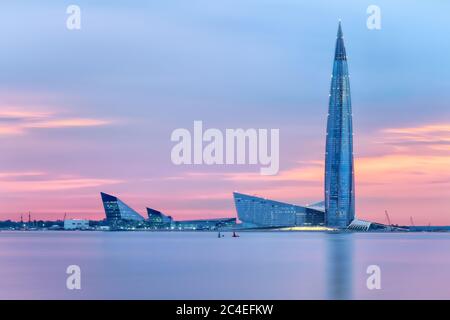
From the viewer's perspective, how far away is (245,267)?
76438 millimetres

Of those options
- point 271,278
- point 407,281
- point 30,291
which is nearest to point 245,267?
point 271,278

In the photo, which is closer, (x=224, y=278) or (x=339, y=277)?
(x=224, y=278)

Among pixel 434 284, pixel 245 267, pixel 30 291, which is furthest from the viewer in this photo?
pixel 245 267

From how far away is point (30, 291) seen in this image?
178 ft
